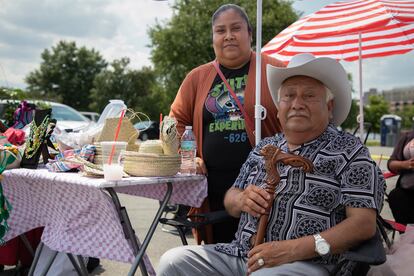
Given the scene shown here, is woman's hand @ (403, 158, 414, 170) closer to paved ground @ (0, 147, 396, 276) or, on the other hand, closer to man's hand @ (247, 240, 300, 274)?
paved ground @ (0, 147, 396, 276)

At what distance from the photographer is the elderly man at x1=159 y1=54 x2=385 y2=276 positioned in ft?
6.04

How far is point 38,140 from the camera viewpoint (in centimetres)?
278

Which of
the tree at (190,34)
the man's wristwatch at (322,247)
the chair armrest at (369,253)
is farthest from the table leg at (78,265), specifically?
the tree at (190,34)

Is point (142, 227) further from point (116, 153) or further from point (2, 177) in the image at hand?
point (116, 153)

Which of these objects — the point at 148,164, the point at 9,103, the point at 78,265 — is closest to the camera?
the point at 148,164

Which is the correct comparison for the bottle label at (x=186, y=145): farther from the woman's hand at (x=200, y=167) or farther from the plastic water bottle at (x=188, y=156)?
the woman's hand at (x=200, y=167)

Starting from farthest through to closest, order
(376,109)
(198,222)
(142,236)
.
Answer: (376,109) < (142,236) < (198,222)

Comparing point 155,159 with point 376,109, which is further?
point 376,109

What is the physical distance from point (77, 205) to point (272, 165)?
108 centimetres

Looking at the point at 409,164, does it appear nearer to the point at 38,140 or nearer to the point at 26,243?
the point at 38,140

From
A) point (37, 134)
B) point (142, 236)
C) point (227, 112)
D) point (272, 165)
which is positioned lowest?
point (142, 236)

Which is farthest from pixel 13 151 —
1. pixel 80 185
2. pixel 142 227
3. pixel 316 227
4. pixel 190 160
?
pixel 142 227

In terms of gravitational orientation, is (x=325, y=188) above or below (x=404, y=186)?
above

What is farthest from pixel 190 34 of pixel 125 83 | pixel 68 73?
pixel 68 73
